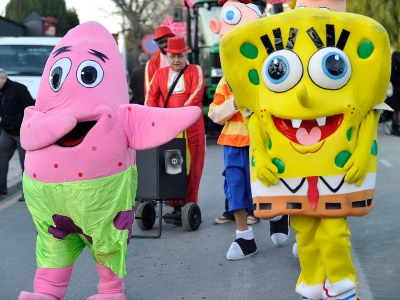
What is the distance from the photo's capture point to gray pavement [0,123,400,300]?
19.4 feet

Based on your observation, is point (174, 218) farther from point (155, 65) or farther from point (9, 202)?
point (9, 202)

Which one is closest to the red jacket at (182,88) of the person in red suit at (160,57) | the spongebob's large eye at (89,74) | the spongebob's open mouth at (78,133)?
the person in red suit at (160,57)

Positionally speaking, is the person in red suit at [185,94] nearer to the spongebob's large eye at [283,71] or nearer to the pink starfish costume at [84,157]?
the pink starfish costume at [84,157]

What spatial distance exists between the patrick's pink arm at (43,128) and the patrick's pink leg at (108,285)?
2.94 ft

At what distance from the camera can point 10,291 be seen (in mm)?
6156

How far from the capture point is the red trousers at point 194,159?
8.34 metres

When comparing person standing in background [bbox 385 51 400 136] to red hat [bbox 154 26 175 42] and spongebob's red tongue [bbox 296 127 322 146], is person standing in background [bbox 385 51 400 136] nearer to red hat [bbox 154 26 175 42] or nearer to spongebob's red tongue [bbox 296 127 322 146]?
red hat [bbox 154 26 175 42]

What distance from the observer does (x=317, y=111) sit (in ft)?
14.5

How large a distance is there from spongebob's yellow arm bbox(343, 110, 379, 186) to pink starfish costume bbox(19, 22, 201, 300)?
1235 mm

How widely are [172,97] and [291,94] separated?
3915 mm

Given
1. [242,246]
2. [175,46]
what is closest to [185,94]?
[175,46]

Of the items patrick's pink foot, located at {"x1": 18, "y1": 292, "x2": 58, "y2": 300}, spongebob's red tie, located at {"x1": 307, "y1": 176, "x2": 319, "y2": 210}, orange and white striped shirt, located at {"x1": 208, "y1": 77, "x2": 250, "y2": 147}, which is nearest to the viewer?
spongebob's red tie, located at {"x1": 307, "y1": 176, "x2": 319, "y2": 210}

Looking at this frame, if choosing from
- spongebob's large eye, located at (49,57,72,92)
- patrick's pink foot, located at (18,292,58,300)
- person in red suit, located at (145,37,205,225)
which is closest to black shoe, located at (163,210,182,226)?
person in red suit, located at (145,37,205,225)

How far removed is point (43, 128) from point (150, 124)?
0.71 meters
